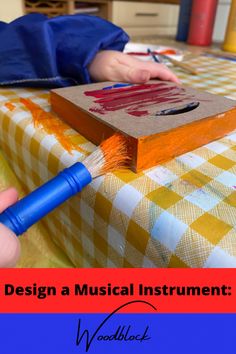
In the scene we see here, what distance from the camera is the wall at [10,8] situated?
113 centimetres

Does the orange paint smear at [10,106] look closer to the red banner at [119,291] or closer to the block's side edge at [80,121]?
the block's side edge at [80,121]

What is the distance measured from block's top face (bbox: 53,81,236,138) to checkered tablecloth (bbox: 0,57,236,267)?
33mm

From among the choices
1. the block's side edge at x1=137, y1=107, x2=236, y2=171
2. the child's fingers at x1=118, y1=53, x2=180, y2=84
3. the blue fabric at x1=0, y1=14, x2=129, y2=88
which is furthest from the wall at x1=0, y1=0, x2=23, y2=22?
the block's side edge at x1=137, y1=107, x2=236, y2=171

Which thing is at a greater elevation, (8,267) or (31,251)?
(8,267)

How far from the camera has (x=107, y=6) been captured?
1398mm

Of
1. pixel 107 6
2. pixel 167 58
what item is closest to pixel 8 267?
pixel 167 58

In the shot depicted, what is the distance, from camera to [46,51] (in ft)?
1.42

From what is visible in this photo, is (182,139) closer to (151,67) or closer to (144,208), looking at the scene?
(144,208)

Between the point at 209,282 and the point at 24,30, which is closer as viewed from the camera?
the point at 209,282

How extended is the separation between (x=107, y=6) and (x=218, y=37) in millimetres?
576

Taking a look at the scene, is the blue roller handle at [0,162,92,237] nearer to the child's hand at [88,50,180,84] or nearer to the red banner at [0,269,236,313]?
the red banner at [0,269,236,313]

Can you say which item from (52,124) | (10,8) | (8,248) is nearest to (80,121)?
(52,124)

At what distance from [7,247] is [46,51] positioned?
0.34m
